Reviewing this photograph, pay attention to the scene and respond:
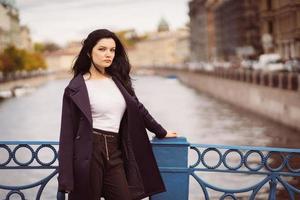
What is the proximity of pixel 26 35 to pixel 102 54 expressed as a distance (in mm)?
136807

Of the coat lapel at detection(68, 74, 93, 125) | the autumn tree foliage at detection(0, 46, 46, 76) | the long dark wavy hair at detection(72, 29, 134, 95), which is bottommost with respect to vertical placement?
the autumn tree foliage at detection(0, 46, 46, 76)

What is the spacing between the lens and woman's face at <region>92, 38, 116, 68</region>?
4.80m

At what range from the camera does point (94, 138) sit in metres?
4.70

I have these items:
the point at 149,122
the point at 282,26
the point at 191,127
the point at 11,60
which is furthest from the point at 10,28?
the point at 149,122

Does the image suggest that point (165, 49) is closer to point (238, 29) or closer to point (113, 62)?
point (238, 29)

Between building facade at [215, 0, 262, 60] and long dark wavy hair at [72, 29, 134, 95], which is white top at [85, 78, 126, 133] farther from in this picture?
building facade at [215, 0, 262, 60]

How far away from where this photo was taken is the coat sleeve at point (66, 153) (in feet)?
15.2

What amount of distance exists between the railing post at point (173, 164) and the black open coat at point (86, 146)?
476 millimetres

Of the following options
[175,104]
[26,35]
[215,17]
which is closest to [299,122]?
[175,104]

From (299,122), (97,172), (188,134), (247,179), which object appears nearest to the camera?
(97,172)

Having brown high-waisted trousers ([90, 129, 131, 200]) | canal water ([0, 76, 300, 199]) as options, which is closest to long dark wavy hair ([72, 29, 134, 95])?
brown high-waisted trousers ([90, 129, 131, 200])

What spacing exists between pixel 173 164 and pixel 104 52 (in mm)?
1241

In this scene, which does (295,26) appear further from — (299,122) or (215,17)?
(215,17)

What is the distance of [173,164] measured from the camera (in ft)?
18.3
